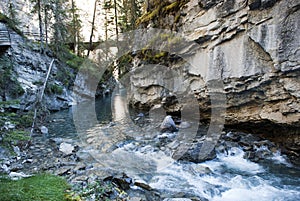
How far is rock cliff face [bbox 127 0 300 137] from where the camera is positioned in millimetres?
6086

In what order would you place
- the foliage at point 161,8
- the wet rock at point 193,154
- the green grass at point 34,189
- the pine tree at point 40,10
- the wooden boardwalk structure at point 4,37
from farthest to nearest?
1. the pine tree at point 40,10
2. the wooden boardwalk structure at point 4,37
3. the foliage at point 161,8
4. the wet rock at point 193,154
5. the green grass at point 34,189

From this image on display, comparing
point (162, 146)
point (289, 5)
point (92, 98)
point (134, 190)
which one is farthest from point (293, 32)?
point (92, 98)

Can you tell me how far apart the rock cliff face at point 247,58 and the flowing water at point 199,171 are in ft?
5.15

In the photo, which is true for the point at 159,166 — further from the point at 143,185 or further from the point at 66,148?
the point at 66,148

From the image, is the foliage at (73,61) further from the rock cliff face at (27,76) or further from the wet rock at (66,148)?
the wet rock at (66,148)

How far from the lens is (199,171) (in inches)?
225

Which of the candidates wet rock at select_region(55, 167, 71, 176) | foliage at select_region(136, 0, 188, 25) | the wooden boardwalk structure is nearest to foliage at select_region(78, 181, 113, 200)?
wet rock at select_region(55, 167, 71, 176)

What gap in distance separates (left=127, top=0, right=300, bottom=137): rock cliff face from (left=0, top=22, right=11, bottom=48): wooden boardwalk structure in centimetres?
1064

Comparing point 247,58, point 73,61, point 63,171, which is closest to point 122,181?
point 63,171

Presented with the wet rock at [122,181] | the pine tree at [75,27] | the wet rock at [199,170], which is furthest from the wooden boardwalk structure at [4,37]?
the wet rock at [199,170]

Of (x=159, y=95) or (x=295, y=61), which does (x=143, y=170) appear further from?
(x=159, y=95)

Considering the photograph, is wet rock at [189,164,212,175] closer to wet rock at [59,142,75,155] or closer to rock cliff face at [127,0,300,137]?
rock cliff face at [127,0,300,137]

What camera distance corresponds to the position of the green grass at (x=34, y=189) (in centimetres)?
324

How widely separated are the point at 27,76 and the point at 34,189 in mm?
12253
